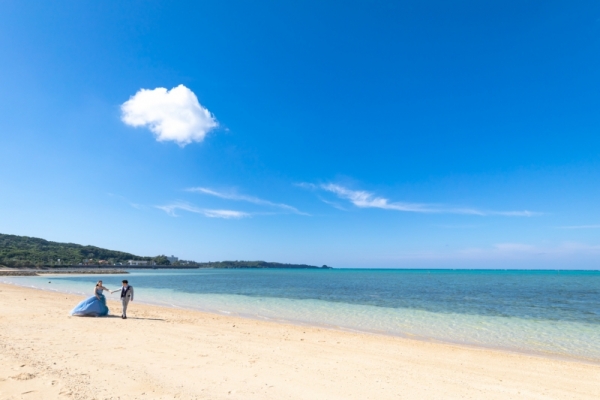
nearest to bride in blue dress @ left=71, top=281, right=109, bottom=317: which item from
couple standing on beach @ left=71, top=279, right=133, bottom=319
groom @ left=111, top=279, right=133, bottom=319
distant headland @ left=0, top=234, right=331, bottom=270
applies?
couple standing on beach @ left=71, top=279, right=133, bottom=319

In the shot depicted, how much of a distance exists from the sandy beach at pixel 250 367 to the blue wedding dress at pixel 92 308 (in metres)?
1.70

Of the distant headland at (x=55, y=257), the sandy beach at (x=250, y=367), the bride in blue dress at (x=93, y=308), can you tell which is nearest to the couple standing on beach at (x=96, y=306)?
the bride in blue dress at (x=93, y=308)

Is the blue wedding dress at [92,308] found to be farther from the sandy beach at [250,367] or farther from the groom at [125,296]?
the sandy beach at [250,367]

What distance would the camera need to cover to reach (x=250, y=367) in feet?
25.9

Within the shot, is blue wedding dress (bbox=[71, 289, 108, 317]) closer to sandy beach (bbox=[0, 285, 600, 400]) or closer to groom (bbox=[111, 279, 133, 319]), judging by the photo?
groom (bbox=[111, 279, 133, 319])

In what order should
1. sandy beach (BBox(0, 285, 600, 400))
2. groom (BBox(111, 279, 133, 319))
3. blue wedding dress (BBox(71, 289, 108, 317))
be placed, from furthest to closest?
groom (BBox(111, 279, 133, 319)) < blue wedding dress (BBox(71, 289, 108, 317)) < sandy beach (BBox(0, 285, 600, 400))

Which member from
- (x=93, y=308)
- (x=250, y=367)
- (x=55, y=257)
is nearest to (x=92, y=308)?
(x=93, y=308)

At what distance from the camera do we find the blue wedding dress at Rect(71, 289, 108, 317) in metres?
14.6

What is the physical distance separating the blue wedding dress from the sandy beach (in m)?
1.70

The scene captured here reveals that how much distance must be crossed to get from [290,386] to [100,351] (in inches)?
210

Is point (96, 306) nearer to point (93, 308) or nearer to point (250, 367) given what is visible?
point (93, 308)

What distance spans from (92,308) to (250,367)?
1061 centimetres

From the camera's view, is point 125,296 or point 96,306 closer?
point 96,306

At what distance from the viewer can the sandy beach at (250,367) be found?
6.22 metres
